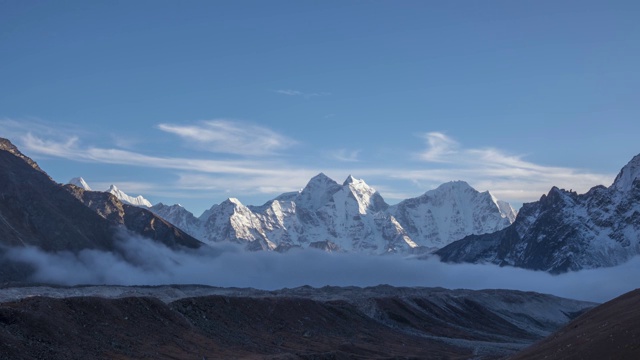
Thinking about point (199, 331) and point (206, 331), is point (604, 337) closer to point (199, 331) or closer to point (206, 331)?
point (199, 331)

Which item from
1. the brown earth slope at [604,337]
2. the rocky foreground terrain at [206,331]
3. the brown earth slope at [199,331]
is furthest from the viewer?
the rocky foreground terrain at [206,331]

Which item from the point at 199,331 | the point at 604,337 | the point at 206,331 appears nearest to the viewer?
the point at 604,337

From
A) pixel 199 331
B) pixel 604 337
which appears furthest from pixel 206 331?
pixel 604 337

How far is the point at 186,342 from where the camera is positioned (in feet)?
395

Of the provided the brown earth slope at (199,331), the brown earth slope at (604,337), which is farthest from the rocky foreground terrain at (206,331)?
the brown earth slope at (604,337)

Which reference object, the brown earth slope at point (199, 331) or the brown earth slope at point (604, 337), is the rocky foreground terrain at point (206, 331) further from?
the brown earth slope at point (604, 337)

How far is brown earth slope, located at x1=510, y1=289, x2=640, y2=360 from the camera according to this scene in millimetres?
65750

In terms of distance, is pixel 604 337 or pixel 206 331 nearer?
pixel 604 337

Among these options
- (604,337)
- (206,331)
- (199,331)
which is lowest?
(206,331)

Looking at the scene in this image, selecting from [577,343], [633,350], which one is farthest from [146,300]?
[633,350]

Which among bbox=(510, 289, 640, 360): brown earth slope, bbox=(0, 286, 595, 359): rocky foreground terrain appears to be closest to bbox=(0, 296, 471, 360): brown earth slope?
bbox=(0, 286, 595, 359): rocky foreground terrain

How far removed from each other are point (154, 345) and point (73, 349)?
1739cm

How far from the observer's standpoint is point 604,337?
70.5 metres

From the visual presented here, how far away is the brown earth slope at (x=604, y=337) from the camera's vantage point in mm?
65750
